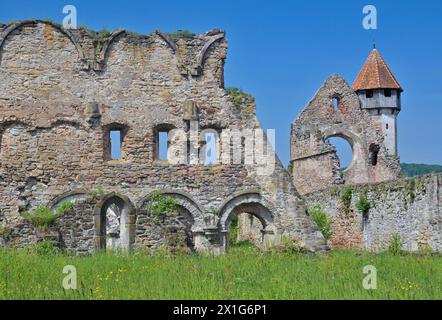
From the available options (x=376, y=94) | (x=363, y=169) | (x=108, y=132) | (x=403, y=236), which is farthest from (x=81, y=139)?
(x=376, y=94)

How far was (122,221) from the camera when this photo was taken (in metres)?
19.9

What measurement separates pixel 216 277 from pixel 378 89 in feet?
124

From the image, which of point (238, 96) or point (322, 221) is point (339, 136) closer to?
point (322, 221)

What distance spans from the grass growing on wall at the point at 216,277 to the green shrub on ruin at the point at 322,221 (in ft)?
34.2

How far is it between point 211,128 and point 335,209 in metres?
7.04

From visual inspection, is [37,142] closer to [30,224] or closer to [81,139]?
[81,139]

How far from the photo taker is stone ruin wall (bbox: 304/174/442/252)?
20297 millimetres

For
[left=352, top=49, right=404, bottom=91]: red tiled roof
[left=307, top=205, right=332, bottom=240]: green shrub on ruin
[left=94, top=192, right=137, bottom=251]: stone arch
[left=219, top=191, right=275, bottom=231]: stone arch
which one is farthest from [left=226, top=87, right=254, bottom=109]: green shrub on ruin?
[left=352, top=49, right=404, bottom=91]: red tiled roof

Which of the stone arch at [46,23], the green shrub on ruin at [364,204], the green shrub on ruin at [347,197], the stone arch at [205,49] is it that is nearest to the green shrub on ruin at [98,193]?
the stone arch at [46,23]

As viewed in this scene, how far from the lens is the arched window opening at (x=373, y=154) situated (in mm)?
39188

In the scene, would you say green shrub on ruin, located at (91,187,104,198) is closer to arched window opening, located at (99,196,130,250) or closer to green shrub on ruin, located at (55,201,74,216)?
arched window opening, located at (99,196,130,250)
